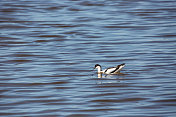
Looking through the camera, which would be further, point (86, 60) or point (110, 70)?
point (86, 60)

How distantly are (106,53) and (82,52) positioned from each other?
2.88ft

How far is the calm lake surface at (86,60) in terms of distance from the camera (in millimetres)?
10492

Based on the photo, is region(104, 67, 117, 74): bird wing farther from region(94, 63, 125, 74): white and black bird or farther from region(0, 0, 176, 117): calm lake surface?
region(0, 0, 176, 117): calm lake surface

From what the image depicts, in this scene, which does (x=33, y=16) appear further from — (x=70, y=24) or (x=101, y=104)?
(x=101, y=104)

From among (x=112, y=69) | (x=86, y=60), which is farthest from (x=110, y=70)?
(x=86, y=60)

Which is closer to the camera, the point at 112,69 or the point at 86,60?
the point at 112,69

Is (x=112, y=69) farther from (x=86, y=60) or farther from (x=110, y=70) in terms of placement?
(x=86, y=60)

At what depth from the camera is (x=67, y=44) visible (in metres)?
18.2

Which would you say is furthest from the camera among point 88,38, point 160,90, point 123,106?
point 88,38

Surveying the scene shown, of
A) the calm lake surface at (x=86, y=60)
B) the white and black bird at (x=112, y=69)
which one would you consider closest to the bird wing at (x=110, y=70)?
the white and black bird at (x=112, y=69)

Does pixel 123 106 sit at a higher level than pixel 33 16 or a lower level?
lower

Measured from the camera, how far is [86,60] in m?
15.4

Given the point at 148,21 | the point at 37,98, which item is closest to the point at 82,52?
the point at 37,98

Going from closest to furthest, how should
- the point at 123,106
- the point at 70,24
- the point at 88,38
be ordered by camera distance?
the point at 123,106 → the point at 88,38 → the point at 70,24
